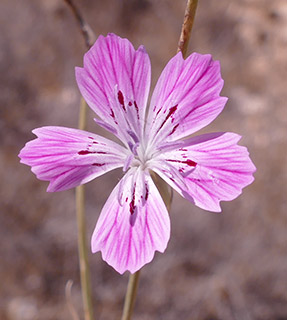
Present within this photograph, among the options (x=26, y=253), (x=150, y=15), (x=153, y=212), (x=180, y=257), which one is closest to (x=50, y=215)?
(x=26, y=253)

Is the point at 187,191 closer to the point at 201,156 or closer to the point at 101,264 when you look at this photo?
the point at 201,156

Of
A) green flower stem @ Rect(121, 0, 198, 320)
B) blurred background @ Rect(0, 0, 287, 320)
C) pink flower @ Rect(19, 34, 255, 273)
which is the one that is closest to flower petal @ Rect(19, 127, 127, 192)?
pink flower @ Rect(19, 34, 255, 273)

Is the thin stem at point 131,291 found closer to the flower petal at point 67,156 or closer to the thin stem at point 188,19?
the flower petal at point 67,156

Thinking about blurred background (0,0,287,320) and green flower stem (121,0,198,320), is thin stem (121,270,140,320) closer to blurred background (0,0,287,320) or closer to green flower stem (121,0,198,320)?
green flower stem (121,0,198,320)

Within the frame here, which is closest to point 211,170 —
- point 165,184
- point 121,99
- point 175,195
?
point 165,184

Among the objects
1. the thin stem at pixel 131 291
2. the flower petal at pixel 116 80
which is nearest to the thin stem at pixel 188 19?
the flower petal at pixel 116 80
